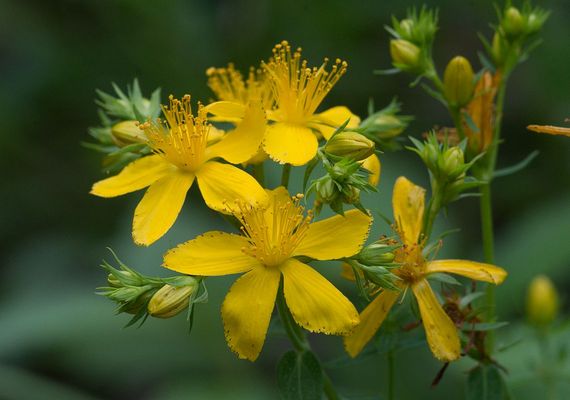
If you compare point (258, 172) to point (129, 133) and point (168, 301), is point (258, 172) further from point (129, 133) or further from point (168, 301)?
point (168, 301)

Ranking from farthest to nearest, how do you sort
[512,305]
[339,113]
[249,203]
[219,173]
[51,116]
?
1. [51,116]
2. [512,305]
3. [339,113]
4. [219,173]
5. [249,203]

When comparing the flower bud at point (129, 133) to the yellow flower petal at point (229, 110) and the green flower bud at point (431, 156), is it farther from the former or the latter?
the green flower bud at point (431, 156)

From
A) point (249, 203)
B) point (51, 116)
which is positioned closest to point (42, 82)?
point (51, 116)

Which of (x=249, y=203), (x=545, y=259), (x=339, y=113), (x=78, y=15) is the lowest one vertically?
(x=545, y=259)

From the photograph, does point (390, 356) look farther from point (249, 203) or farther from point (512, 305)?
point (512, 305)

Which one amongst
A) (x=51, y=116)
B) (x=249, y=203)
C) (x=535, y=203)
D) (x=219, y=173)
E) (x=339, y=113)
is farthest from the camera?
(x=51, y=116)

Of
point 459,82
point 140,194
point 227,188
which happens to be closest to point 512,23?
point 459,82

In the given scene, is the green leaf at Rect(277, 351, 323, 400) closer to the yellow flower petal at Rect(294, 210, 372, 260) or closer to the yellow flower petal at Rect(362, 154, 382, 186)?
the yellow flower petal at Rect(294, 210, 372, 260)

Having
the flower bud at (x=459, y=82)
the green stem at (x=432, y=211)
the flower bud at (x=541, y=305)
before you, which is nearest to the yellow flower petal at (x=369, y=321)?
the green stem at (x=432, y=211)
